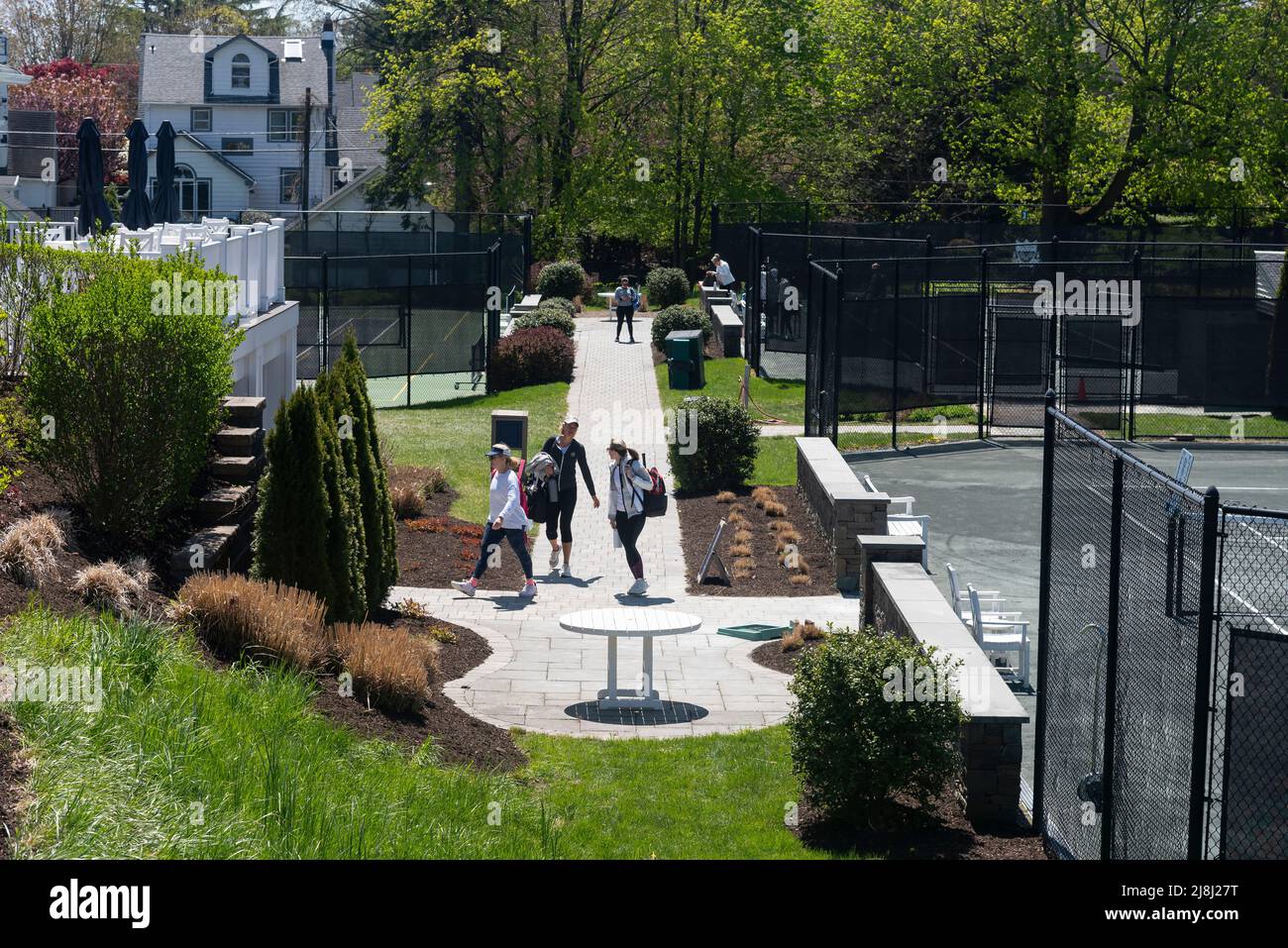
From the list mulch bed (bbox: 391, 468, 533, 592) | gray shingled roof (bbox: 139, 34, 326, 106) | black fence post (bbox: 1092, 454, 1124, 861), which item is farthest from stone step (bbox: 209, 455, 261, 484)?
gray shingled roof (bbox: 139, 34, 326, 106)

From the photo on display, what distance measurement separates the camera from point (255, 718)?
29.2 ft

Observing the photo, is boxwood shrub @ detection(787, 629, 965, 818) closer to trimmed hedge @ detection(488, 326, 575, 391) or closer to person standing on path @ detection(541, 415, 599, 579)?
person standing on path @ detection(541, 415, 599, 579)

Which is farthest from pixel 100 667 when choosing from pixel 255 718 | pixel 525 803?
pixel 525 803

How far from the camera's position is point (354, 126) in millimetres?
76375

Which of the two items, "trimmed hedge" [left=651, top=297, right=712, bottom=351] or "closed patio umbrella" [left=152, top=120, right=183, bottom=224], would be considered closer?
"closed patio umbrella" [left=152, top=120, right=183, bottom=224]

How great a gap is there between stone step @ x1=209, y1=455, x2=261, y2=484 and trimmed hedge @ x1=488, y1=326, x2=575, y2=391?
17297 millimetres

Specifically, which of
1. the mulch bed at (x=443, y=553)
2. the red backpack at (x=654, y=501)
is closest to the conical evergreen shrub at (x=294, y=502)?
the mulch bed at (x=443, y=553)

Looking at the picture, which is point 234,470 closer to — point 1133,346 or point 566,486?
point 566,486

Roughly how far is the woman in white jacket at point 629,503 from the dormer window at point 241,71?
61103 mm

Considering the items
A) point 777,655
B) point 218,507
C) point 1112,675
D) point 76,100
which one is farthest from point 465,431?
point 76,100

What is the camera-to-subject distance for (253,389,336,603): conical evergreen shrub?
12.1m
